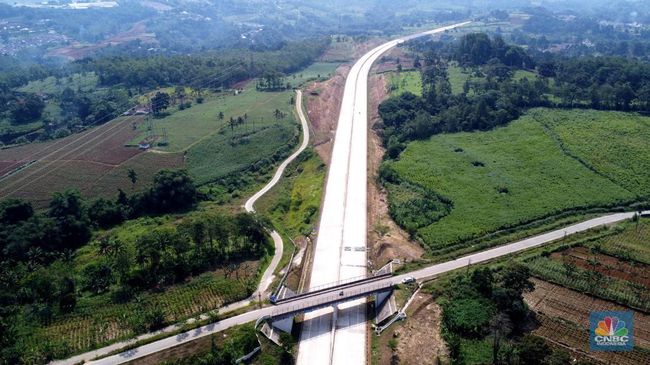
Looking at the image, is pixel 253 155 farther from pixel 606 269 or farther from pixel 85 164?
pixel 606 269

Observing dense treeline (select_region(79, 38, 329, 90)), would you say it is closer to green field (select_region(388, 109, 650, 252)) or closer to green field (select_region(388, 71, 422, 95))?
green field (select_region(388, 71, 422, 95))

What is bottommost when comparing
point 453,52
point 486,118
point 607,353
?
point 607,353

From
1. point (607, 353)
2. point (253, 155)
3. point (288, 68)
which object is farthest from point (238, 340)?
point (288, 68)

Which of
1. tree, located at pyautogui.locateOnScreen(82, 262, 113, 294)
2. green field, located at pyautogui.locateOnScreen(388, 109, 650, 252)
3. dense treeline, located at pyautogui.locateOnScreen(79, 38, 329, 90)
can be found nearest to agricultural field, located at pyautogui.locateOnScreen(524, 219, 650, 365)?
green field, located at pyautogui.locateOnScreen(388, 109, 650, 252)

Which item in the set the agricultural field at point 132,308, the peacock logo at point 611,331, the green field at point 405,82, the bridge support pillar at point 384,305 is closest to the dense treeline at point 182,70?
the green field at point 405,82

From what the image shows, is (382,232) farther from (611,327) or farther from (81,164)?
(81,164)

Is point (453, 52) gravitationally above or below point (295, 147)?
above
